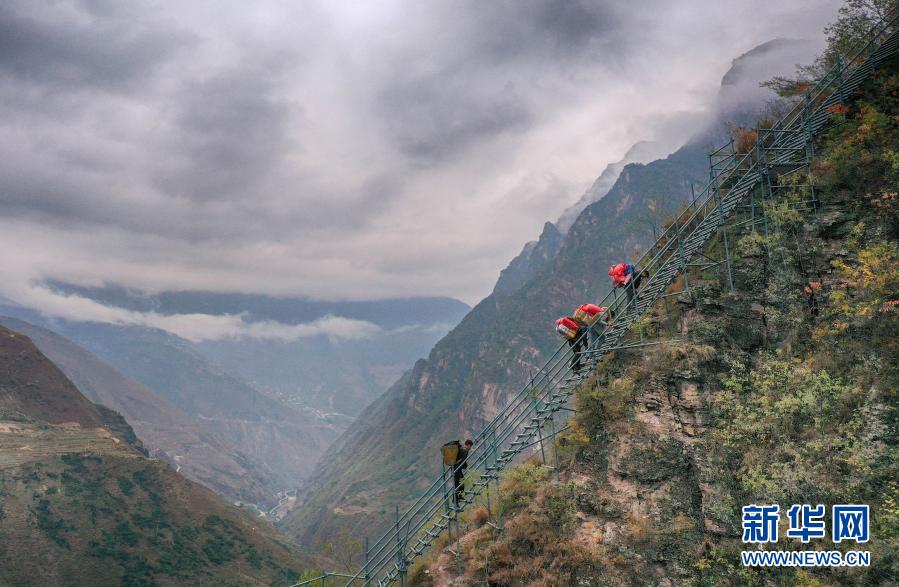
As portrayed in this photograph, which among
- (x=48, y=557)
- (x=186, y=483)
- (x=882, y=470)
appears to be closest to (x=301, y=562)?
(x=186, y=483)

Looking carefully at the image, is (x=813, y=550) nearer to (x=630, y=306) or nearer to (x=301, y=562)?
(x=630, y=306)

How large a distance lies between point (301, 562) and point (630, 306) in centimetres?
13109

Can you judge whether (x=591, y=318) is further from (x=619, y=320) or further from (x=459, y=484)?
(x=459, y=484)

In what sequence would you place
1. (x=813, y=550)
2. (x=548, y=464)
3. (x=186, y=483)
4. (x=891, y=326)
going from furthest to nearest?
(x=186, y=483)
(x=548, y=464)
(x=891, y=326)
(x=813, y=550)

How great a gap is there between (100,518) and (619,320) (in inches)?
4694

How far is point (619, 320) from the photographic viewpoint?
56.9ft

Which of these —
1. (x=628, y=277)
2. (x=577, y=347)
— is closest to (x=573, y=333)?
(x=577, y=347)

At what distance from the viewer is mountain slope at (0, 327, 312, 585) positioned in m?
83.4

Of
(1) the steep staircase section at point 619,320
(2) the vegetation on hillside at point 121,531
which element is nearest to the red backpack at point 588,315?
(1) the steep staircase section at point 619,320

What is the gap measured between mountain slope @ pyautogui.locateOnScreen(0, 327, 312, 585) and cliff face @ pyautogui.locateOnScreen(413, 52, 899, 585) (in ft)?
325

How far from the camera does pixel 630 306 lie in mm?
17344

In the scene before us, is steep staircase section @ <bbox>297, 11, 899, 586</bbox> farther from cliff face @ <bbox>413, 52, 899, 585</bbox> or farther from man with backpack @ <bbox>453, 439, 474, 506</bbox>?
cliff face @ <bbox>413, 52, 899, 585</bbox>

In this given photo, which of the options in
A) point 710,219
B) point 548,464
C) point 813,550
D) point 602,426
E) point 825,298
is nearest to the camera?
point 813,550

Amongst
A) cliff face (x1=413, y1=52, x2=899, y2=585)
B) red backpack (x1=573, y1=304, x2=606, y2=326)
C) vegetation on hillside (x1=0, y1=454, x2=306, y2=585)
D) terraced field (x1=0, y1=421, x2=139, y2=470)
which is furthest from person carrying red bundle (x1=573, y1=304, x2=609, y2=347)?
terraced field (x1=0, y1=421, x2=139, y2=470)
